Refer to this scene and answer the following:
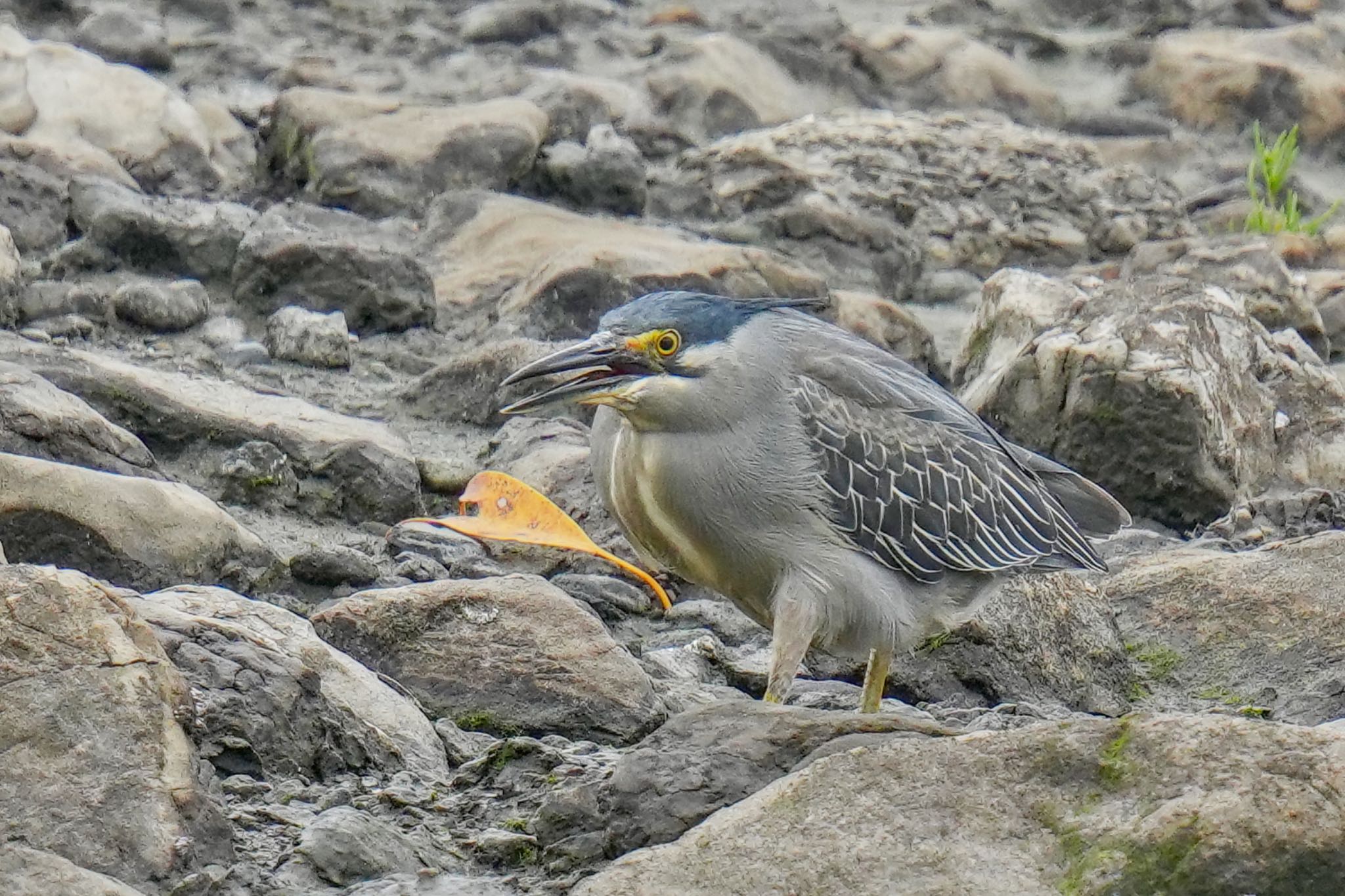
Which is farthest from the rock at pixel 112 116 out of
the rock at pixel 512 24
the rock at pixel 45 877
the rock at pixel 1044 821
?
the rock at pixel 1044 821

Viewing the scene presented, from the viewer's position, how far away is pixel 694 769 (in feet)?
13.1

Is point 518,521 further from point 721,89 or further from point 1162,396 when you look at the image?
point 721,89

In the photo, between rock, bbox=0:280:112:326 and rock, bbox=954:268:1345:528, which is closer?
rock, bbox=954:268:1345:528

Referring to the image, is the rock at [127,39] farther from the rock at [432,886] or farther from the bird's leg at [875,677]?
the rock at [432,886]

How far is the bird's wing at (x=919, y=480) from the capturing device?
5309mm

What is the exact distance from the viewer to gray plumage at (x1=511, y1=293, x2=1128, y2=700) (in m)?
5.04

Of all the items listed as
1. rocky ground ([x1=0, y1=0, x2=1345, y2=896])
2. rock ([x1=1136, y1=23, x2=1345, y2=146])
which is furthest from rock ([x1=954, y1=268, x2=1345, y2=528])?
rock ([x1=1136, y1=23, x2=1345, y2=146])

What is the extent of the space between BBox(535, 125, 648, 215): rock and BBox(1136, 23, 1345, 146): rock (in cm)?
368

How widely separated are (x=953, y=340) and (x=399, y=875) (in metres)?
5.30

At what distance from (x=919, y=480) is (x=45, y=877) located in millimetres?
2849

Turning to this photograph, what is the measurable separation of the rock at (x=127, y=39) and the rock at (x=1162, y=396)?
464 centimetres

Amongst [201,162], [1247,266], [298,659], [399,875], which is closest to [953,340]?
[1247,266]

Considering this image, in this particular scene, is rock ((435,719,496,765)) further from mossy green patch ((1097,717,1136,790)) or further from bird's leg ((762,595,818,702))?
mossy green patch ((1097,717,1136,790))

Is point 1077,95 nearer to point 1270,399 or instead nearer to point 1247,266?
point 1247,266
